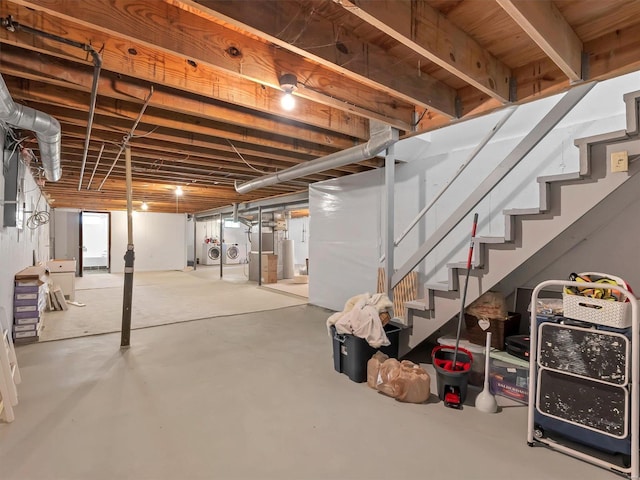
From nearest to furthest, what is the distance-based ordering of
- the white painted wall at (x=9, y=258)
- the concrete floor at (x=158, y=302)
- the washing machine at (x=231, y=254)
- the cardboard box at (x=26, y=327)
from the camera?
1. the white painted wall at (x=9, y=258)
2. the cardboard box at (x=26, y=327)
3. the concrete floor at (x=158, y=302)
4. the washing machine at (x=231, y=254)

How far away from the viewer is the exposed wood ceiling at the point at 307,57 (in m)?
1.62

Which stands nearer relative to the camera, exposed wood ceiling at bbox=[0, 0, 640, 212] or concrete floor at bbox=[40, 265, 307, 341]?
exposed wood ceiling at bbox=[0, 0, 640, 212]

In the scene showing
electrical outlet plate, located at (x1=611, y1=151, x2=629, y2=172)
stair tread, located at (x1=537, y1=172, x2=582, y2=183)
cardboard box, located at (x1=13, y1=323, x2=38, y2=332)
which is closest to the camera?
electrical outlet plate, located at (x1=611, y1=151, x2=629, y2=172)

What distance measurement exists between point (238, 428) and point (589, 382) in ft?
6.39

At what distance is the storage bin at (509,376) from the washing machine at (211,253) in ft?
40.9

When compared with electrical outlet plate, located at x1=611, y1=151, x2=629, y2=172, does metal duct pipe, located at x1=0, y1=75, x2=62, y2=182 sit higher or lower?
higher

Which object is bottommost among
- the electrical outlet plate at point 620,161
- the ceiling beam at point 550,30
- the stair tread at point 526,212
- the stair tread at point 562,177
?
the stair tread at point 526,212

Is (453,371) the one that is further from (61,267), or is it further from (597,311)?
(61,267)

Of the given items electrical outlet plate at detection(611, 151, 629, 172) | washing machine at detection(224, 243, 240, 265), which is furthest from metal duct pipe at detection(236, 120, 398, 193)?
washing machine at detection(224, 243, 240, 265)

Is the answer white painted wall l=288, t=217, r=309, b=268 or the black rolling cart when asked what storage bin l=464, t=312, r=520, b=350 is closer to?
the black rolling cart

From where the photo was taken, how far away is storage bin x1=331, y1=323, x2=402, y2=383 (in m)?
2.56

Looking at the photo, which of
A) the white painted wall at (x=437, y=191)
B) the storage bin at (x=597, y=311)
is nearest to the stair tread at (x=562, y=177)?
the storage bin at (x=597, y=311)

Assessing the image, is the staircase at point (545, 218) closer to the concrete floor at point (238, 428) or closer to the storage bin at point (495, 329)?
the storage bin at point (495, 329)

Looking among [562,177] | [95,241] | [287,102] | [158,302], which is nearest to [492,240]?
[562,177]
